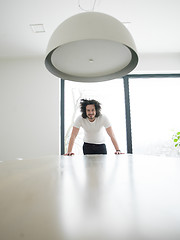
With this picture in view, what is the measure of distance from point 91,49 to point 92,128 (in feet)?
4.20

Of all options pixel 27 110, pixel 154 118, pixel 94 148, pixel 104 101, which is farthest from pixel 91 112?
pixel 154 118

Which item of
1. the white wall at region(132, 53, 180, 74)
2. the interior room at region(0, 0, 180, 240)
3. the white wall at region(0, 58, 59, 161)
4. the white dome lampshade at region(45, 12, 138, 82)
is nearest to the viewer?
the white dome lampshade at region(45, 12, 138, 82)

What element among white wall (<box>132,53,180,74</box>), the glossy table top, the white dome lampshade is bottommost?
the glossy table top

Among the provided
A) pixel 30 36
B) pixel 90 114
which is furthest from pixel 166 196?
pixel 30 36

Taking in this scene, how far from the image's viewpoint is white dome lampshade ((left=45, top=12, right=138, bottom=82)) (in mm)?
775

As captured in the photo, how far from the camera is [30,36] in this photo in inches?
113

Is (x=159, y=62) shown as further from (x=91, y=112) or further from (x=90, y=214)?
(x=90, y=214)

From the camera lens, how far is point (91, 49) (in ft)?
3.17

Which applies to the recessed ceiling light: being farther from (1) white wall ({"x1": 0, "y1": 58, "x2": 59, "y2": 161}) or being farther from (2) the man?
(2) the man

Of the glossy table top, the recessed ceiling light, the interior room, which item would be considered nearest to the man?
the interior room

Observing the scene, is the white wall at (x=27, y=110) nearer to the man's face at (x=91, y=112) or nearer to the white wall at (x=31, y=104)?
the white wall at (x=31, y=104)

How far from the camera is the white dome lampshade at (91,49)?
775 mm

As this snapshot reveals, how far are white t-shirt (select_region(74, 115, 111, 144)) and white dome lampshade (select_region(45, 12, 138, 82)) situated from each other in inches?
34.9

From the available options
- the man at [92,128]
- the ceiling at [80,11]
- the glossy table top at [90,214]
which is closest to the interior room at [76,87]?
the ceiling at [80,11]
